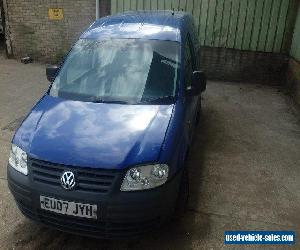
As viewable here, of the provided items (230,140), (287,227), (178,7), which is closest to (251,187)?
(287,227)

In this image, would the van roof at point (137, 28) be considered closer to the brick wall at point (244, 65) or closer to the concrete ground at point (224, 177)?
the concrete ground at point (224, 177)

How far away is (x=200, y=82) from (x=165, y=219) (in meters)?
1.86

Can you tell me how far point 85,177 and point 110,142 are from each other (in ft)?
1.35

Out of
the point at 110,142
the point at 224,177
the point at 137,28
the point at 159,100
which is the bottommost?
the point at 224,177

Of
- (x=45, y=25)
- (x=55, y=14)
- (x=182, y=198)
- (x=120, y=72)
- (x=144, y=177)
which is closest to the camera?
(x=144, y=177)

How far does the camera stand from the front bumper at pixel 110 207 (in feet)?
9.73

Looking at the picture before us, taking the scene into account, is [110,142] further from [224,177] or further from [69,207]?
[224,177]

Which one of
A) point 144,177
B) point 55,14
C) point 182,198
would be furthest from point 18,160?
point 55,14

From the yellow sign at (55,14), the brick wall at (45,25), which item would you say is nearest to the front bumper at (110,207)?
the brick wall at (45,25)

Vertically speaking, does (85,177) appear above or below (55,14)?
below

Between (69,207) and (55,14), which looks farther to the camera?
(55,14)

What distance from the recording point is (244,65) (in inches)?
366

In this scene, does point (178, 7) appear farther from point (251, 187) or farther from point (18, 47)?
point (251, 187)

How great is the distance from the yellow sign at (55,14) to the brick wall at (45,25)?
9 cm
